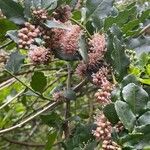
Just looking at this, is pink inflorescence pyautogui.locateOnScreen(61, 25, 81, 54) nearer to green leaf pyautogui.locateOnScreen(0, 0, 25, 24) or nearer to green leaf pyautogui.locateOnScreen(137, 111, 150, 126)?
green leaf pyautogui.locateOnScreen(0, 0, 25, 24)

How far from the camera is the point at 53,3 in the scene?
3.40 ft

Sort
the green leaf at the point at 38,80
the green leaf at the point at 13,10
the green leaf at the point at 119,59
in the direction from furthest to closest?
the green leaf at the point at 38,80 → the green leaf at the point at 13,10 → the green leaf at the point at 119,59

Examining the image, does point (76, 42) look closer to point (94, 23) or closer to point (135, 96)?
point (94, 23)

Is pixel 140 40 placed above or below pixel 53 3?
below

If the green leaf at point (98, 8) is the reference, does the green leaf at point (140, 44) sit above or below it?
below

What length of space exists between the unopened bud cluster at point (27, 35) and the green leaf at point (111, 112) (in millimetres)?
222

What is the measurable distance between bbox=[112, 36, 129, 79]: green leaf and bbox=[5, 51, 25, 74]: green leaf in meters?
0.24

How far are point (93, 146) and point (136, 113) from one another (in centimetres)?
16

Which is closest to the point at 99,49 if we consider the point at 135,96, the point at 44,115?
the point at 135,96

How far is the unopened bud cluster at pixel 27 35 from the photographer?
38.3 inches

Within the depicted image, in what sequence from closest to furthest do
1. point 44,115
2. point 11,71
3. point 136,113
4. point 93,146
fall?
point 136,113 < point 93,146 < point 11,71 < point 44,115

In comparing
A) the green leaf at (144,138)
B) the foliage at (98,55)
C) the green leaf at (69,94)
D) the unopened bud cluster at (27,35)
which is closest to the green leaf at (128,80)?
the foliage at (98,55)

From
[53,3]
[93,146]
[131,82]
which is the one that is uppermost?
[53,3]

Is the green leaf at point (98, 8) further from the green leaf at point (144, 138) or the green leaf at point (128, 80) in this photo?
the green leaf at point (144, 138)
